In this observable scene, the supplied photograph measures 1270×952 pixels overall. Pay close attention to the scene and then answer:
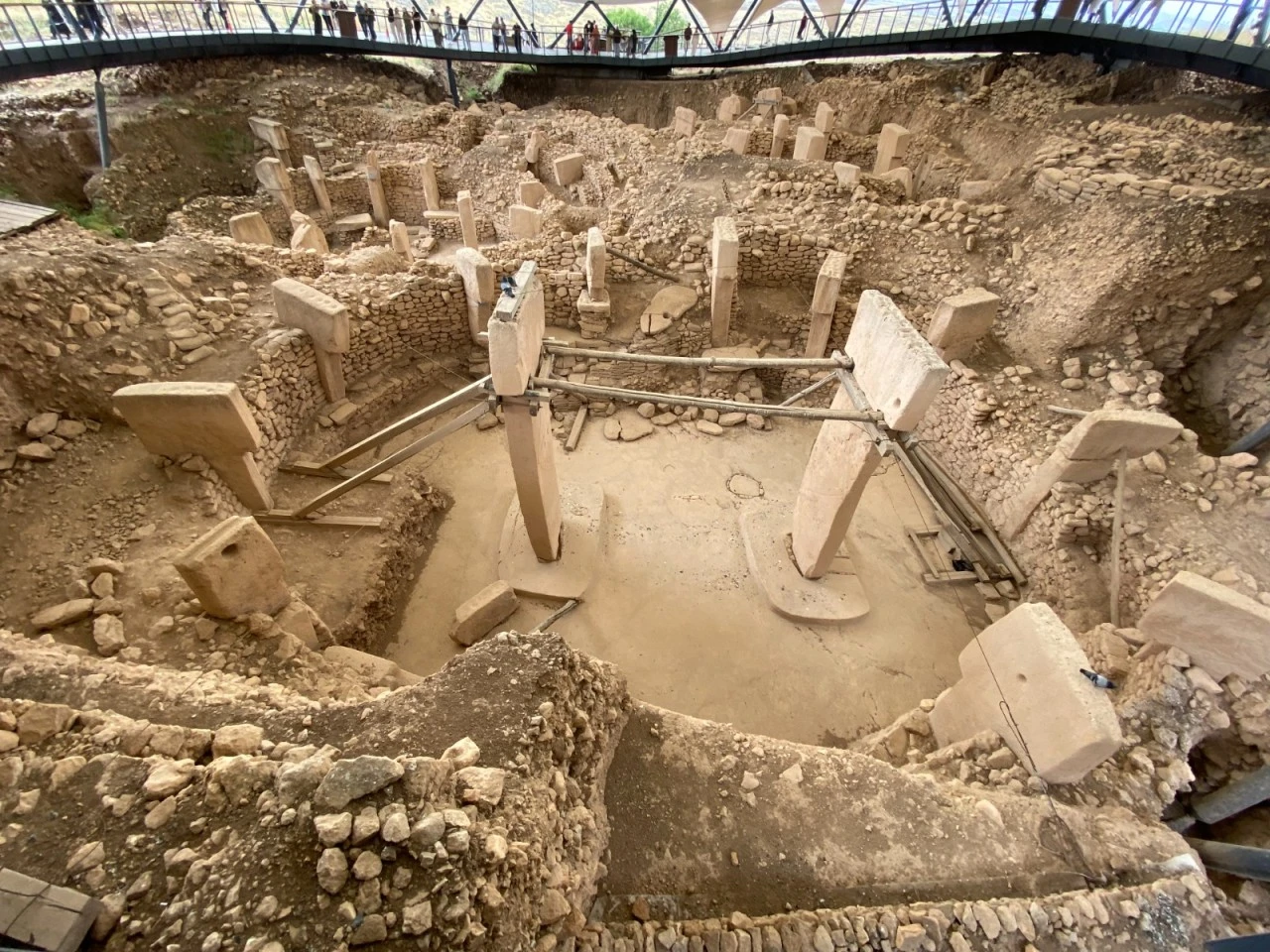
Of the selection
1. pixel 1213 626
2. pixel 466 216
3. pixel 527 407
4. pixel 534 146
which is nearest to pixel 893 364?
pixel 1213 626

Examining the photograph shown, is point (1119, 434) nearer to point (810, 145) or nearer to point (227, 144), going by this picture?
point (810, 145)

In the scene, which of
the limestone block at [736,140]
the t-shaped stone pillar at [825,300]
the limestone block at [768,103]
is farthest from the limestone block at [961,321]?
the limestone block at [768,103]

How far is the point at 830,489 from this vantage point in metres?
5.61

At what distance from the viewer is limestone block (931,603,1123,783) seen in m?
2.98

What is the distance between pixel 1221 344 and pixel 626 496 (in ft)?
25.8

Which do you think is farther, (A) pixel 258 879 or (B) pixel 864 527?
(B) pixel 864 527

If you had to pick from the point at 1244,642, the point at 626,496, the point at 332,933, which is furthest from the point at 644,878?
the point at 626,496

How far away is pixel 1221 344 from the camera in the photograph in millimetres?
7039

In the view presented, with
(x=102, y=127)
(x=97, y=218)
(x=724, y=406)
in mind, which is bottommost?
(x=97, y=218)

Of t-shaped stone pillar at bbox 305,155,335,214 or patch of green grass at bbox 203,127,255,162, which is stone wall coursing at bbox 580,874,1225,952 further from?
patch of green grass at bbox 203,127,255,162

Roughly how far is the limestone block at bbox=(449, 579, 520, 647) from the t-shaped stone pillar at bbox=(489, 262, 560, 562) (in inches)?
27.2

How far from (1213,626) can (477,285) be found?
8154 millimetres

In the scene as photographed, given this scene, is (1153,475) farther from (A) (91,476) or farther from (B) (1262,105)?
(B) (1262,105)

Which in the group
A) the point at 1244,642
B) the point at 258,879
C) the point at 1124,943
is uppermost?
the point at 258,879
